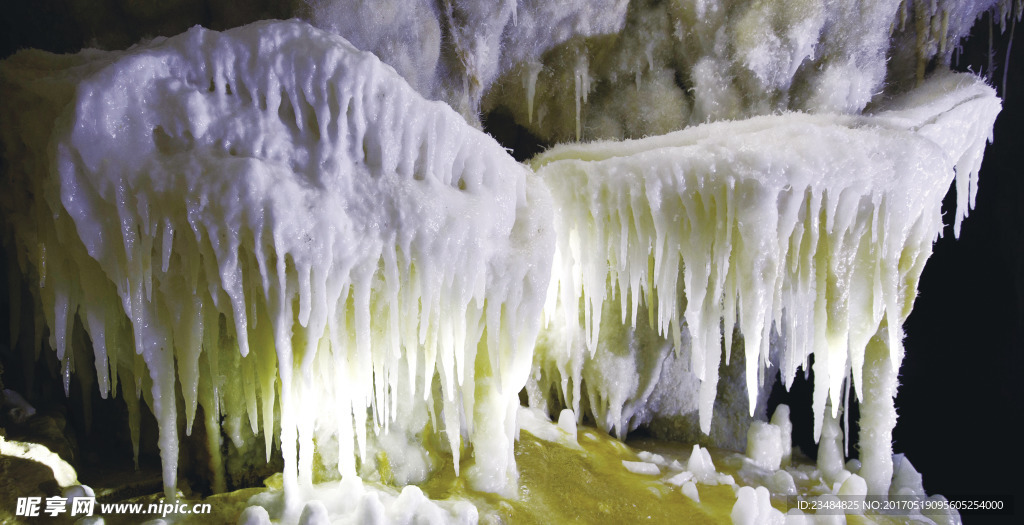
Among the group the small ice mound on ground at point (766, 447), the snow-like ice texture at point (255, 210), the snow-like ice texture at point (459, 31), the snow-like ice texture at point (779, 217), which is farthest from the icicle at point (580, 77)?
the small ice mound on ground at point (766, 447)

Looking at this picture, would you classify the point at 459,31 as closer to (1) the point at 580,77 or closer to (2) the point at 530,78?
(2) the point at 530,78

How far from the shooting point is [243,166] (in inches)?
102

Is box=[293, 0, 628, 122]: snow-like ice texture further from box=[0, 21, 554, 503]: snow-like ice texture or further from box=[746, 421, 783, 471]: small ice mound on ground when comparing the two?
box=[746, 421, 783, 471]: small ice mound on ground

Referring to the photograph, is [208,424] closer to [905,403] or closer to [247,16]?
[247,16]

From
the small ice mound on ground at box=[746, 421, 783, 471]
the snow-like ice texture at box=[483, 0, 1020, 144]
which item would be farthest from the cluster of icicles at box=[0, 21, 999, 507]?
the small ice mound on ground at box=[746, 421, 783, 471]

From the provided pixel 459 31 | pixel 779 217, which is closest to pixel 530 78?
pixel 459 31

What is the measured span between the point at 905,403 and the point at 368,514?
7693mm

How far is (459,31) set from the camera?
13.8ft

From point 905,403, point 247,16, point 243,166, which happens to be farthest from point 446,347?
point 905,403

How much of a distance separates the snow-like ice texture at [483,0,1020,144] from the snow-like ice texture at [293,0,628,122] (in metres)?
0.18

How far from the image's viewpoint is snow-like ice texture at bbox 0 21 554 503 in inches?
102

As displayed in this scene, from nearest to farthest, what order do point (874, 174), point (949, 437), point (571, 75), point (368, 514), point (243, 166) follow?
point (243, 166) < point (368, 514) < point (874, 174) < point (571, 75) < point (949, 437)

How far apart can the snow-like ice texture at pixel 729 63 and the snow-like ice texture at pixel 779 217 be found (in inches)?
25.0

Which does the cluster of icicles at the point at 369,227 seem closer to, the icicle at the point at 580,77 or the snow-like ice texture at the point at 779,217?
the snow-like ice texture at the point at 779,217
